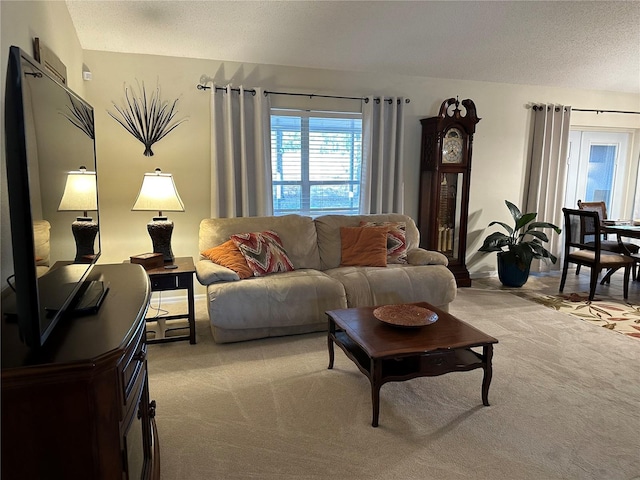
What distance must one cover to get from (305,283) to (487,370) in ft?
4.69

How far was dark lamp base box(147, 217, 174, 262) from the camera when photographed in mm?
3420

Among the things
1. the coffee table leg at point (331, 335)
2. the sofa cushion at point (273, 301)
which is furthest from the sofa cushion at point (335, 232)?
the coffee table leg at point (331, 335)

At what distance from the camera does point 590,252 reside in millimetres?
4543

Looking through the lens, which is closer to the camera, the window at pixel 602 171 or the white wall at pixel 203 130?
the white wall at pixel 203 130

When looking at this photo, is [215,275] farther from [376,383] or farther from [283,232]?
[376,383]

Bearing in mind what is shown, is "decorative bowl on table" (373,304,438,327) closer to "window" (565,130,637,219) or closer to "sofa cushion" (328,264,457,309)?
Result: "sofa cushion" (328,264,457,309)

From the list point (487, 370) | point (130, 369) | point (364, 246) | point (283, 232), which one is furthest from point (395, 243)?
point (130, 369)

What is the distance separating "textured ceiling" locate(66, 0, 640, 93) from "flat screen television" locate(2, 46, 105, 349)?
204 centimetres

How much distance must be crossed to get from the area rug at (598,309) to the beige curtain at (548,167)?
1241 millimetres

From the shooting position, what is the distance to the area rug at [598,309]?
12.0ft

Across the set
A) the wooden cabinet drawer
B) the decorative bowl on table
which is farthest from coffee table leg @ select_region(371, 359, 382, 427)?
the wooden cabinet drawer

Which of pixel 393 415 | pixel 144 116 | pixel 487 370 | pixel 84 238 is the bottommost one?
pixel 393 415

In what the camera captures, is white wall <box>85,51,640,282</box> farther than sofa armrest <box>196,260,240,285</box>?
Yes

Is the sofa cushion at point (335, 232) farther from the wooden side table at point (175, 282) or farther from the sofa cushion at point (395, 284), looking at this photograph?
the wooden side table at point (175, 282)
